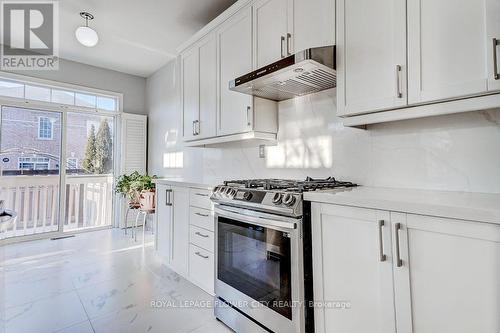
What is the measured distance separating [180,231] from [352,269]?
182 cm

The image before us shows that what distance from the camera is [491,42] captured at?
1.12 m

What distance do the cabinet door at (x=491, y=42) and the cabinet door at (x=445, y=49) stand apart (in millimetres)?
16

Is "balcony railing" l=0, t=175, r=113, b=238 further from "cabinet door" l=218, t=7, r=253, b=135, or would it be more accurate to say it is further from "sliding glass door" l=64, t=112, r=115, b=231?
"cabinet door" l=218, t=7, r=253, b=135

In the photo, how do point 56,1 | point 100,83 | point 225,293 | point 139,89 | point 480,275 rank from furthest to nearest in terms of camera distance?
point 139,89, point 100,83, point 56,1, point 225,293, point 480,275

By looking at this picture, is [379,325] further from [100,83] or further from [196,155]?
[100,83]

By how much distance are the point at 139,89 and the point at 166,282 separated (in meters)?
3.87

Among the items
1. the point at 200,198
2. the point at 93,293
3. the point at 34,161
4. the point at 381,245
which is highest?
the point at 34,161

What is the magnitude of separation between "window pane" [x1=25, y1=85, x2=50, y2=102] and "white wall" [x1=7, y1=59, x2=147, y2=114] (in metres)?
0.19

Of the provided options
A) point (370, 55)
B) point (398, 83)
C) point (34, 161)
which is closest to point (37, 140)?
point (34, 161)

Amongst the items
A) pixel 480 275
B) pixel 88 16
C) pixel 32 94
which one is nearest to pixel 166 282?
pixel 480 275

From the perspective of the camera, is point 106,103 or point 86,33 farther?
point 106,103

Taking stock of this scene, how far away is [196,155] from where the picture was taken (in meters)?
3.74

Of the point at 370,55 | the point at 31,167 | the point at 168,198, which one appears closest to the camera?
the point at 370,55

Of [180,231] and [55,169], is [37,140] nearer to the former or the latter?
[55,169]
